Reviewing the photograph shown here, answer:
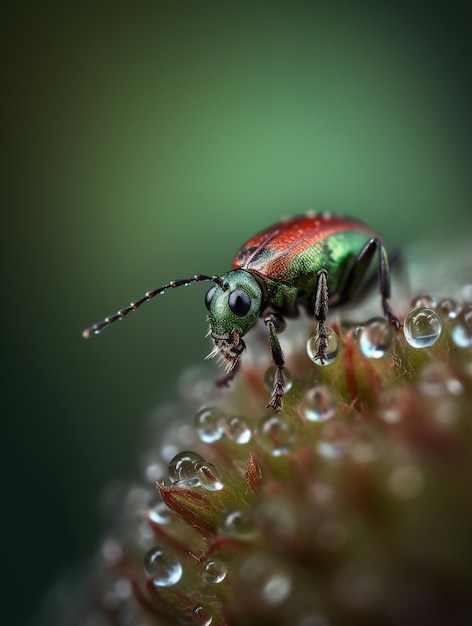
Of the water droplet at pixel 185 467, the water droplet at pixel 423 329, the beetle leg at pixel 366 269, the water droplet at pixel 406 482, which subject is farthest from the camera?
the beetle leg at pixel 366 269

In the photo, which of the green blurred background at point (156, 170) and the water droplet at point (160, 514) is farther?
the green blurred background at point (156, 170)

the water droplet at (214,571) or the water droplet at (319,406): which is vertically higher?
the water droplet at (319,406)

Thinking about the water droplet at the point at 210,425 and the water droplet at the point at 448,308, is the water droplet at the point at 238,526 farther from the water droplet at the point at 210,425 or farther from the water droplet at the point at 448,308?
the water droplet at the point at 448,308

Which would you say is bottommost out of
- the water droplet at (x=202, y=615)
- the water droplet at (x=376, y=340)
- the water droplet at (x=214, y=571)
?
the water droplet at (x=202, y=615)

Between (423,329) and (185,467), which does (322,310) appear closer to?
(423,329)

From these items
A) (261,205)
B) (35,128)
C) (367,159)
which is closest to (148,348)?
(261,205)

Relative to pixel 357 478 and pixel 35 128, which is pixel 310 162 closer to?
pixel 35 128

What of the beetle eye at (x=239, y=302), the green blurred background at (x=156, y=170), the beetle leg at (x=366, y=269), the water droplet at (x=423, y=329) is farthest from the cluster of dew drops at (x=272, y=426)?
the green blurred background at (x=156, y=170)
